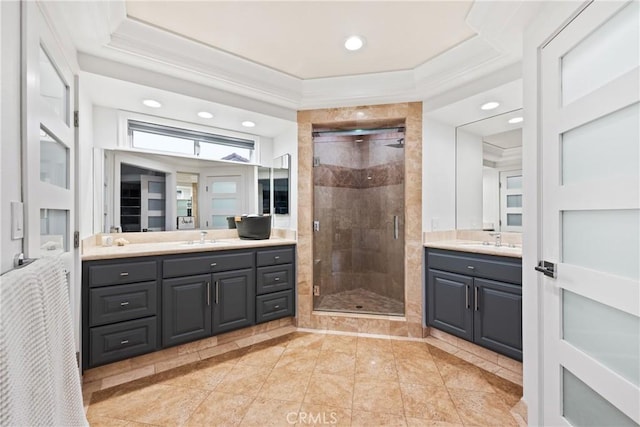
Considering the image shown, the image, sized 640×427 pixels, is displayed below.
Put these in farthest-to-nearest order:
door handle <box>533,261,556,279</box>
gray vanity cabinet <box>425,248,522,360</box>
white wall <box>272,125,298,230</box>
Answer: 1. white wall <box>272,125,298,230</box>
2. gray vanity cabinet <box>425,248,522,360</box>
3. door handle <box>533,261,556,279</box>

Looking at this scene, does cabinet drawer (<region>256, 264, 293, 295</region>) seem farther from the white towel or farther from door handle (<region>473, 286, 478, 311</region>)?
door handle (<region>473, 286, 478, 311</region>)

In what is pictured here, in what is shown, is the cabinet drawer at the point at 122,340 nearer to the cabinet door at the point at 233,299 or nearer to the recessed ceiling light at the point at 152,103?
the cabinet door at the point at 233,299

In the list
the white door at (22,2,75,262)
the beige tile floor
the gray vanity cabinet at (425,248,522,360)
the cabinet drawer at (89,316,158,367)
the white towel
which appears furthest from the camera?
the gray vanity cabinet at (425,248,522,360)

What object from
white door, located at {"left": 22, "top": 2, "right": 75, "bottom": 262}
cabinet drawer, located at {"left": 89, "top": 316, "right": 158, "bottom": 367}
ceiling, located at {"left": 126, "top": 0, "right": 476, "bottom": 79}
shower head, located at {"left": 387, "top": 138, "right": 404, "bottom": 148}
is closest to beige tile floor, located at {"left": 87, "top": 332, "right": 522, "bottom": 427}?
cabinet drawer, located at {"left": 89, "top": 316, "right": 158, "bottom": 367}

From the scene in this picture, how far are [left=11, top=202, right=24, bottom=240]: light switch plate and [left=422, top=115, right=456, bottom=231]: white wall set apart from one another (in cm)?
266

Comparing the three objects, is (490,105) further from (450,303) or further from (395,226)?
(450,303)

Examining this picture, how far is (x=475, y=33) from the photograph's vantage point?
1846 mm

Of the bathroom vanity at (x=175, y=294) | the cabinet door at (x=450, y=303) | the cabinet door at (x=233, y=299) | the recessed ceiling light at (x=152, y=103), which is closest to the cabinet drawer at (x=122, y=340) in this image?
the bathroom vanity at (x=175, y=294)

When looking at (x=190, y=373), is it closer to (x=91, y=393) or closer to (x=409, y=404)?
(x=91, y=393)

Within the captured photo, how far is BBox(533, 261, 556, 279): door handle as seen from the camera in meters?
1.26

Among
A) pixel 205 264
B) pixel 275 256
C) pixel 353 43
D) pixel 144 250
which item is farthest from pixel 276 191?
pixel 353 43

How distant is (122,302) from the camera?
6.23 feet

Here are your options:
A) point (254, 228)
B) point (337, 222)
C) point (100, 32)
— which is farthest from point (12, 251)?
point (337, 222)

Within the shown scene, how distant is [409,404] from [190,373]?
5.07 ft
